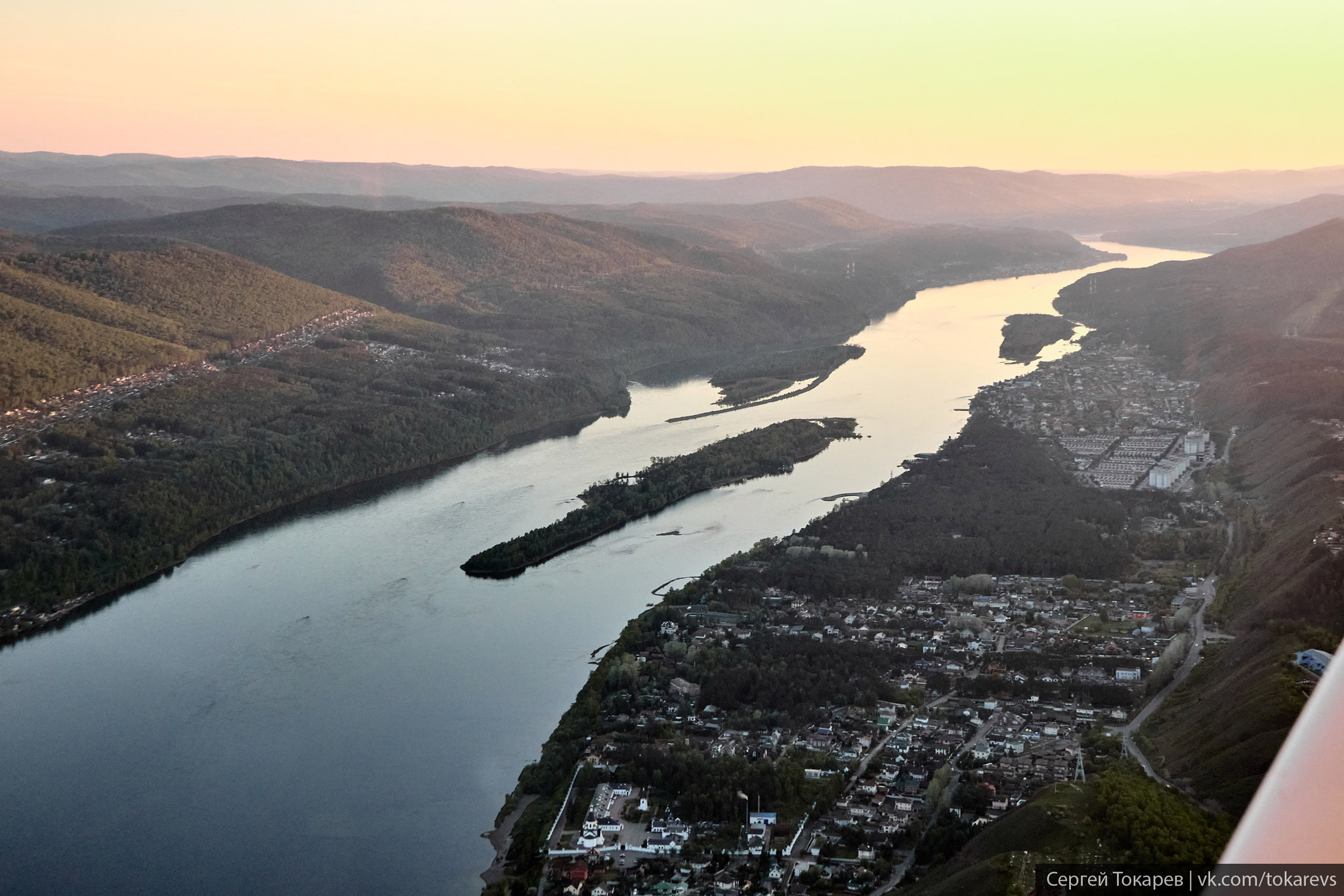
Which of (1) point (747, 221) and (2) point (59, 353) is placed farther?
(1) point (747, 221)

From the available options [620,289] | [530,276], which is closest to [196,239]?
[530,276]

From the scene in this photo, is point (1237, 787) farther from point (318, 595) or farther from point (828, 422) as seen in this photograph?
point (828, 422)

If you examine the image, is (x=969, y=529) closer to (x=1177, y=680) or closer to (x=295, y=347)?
(x=1177, y=680)

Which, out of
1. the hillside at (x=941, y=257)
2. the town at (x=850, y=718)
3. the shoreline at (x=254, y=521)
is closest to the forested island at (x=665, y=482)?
the town at (x=850, y=718)

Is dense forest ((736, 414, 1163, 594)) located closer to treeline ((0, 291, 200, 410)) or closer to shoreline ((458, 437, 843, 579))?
shoreline ((458, 437, 843, 579))

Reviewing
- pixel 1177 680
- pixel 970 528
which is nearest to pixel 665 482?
pixel 970 528

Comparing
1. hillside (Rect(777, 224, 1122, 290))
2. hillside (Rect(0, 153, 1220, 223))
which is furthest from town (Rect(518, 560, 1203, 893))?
hillside (Rect(0, 153, 1220, 223))
